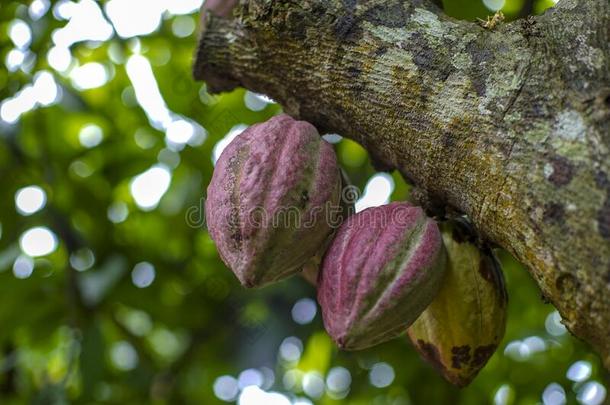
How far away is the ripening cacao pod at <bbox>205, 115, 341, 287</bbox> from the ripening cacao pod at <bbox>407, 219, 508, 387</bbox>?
22 cm

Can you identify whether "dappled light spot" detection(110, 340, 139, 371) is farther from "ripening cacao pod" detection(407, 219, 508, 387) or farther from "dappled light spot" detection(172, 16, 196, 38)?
"ripening cacao pod" detection(407, 219, 508, 387)

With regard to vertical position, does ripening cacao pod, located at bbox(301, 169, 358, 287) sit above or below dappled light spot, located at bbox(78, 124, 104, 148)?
above

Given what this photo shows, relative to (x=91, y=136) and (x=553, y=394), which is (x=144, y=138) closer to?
(x=91, y=136)

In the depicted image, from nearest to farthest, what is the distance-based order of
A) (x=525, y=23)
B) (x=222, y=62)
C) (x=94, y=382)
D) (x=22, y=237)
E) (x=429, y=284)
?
(x=525, y=23) < (x=429, y=284) < (x=222, y=62) < (x=94, y=382) < (x=22, y=237)

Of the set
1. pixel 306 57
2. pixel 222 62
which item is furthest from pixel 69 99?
pixel 306 57

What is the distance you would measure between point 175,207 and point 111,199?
0.20 meters

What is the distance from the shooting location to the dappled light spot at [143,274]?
2.45 m

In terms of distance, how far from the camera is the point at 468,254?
4.43 feet

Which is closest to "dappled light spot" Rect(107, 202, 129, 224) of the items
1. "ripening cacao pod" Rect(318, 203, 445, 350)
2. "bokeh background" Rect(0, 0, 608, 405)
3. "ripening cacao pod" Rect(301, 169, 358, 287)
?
"bokeh background" Rect(0, 0, 608, 405)

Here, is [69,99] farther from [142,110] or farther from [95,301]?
[95,301]

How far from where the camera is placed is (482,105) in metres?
1.12

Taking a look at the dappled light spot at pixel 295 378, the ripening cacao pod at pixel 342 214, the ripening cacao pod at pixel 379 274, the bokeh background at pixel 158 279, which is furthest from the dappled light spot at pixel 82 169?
the ripening cacao pod at pixel 379 274

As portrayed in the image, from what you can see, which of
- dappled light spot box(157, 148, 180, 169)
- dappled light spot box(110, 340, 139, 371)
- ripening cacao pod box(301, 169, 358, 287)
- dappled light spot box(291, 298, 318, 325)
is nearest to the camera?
ripening cacao pod box(301, 169, 358, 287)

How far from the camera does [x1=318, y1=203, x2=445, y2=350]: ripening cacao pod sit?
128 cm
